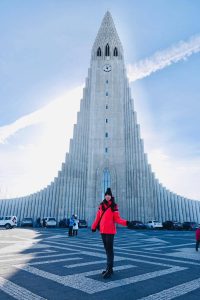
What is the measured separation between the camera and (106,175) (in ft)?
164

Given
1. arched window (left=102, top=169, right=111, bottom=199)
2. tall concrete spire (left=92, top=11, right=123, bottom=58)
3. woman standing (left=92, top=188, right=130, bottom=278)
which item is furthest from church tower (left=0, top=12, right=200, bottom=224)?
woman standing (left=92, top=188, right=130, bottom=278)

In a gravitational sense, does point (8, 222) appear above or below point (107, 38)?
below

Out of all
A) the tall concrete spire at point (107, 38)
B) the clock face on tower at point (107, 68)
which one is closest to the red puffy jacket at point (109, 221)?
the clock face on tower at point (107, 68)

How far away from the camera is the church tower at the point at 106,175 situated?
4841 cm

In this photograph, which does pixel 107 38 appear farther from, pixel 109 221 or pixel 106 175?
pixel 109 221

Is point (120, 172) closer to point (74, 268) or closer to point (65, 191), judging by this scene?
point (65, 191)

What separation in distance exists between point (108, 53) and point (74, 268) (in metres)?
59.0

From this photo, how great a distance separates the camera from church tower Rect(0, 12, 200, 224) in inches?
1906

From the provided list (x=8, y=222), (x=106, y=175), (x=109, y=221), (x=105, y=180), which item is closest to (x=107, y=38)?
(x=106, y=175)

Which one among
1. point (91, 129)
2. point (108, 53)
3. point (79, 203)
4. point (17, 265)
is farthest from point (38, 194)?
point (17, 265)

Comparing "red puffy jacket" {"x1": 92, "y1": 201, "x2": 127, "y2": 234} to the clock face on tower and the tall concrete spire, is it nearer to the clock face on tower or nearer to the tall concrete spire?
the clock face on tower

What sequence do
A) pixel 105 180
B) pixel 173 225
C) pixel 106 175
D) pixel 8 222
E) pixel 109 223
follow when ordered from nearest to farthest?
pixel 109 223 → pixel 8 222 → pixel 173 225 → pixel 105 180 → pixel 106 175

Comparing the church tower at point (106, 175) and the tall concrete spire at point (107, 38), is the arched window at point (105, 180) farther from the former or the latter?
the tall concrete spire at point (107, 38)

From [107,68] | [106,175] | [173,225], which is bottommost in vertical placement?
[173,225]
